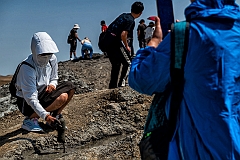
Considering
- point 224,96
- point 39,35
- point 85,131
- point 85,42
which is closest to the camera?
point 224,96

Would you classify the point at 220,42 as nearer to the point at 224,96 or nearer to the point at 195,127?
the point at 224,96

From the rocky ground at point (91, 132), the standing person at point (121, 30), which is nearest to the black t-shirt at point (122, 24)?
the standing person at point (121, 30)

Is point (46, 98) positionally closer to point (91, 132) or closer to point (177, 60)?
point (91, 132)

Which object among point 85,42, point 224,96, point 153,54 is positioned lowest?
point 85,42

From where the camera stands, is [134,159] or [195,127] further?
[134,159]

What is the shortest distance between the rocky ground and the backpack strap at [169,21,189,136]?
3.15 meters

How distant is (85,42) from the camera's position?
16.3 m

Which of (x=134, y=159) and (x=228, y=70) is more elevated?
(x=228, y=70)

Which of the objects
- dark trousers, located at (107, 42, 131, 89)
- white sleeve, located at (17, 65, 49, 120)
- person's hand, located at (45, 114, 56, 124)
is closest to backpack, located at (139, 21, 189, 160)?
person's hand, located at (45, 114, 56, 124)

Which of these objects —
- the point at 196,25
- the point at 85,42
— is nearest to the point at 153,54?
the point at 196,25

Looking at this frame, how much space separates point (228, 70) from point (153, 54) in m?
0.38

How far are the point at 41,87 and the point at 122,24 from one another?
2.07m

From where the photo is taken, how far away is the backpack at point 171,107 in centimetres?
228

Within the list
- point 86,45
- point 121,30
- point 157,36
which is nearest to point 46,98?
point 121,30
